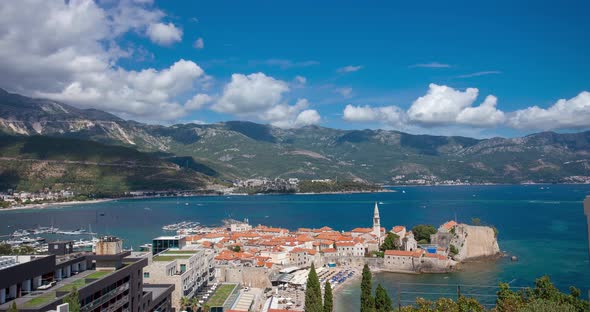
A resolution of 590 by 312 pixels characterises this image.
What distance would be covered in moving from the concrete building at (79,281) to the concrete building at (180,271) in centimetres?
328

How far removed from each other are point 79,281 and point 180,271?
44.0 feet

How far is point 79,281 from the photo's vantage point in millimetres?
19750

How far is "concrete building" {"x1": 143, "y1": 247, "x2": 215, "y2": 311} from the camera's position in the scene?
30.5 m

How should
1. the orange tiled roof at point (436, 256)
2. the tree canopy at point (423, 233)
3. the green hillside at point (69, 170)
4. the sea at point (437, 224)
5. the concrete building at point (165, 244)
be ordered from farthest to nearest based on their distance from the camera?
the green hillside at point (69, 170), the tree canopy at point (423, 233), the orange tiled roof at point (436, 256), the sea at point (437, 224), the concrete building at point (165, 244)

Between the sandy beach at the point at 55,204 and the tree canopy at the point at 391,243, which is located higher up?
the sandy beach at the point at 55,204

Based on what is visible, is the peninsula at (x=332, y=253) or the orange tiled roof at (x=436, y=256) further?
the orange tiled roof at (x=436, y=256)

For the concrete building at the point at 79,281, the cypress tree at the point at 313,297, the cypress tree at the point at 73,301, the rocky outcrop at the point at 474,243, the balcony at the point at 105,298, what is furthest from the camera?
the rocky outcrop at the point at 474,243

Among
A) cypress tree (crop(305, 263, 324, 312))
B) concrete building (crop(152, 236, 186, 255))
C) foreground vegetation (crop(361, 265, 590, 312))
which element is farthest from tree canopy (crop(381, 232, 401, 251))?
concrete building (crop(152, 236, 186, 255))

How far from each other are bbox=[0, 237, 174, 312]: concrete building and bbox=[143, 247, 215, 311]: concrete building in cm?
328

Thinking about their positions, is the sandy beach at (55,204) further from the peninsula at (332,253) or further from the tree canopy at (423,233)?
the tree canopy at (423,233)

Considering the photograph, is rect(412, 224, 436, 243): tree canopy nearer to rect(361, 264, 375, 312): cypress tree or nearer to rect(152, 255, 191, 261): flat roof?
rect(361, 264, 375, 312): cypress tree

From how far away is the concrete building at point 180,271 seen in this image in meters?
30.5

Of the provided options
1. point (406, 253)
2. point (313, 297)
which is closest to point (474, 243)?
point (406, 253)

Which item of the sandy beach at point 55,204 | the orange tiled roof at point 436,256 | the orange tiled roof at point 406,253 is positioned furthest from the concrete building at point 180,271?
the sandy beach at point 55,204
